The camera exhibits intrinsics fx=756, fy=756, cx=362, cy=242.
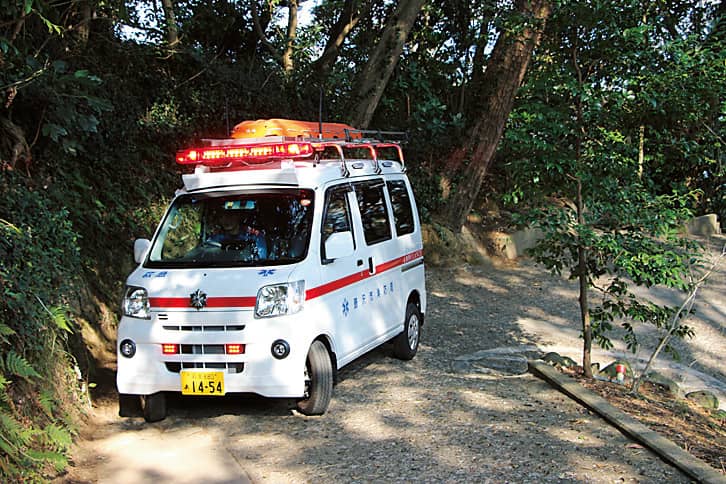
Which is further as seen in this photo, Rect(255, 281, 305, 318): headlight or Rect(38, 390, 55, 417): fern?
Rect(255, 281, 305, 318): headlight

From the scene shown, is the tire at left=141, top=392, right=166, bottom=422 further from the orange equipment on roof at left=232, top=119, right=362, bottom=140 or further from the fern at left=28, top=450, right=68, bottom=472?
the orange equipment on roof at left=232, top=119, right=362, bottom=140

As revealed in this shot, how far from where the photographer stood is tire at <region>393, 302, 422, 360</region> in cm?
892

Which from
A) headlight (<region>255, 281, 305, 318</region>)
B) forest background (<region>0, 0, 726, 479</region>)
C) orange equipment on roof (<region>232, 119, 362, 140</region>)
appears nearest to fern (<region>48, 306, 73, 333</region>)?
forest background (<region>0, 0, 726, 479</region>)

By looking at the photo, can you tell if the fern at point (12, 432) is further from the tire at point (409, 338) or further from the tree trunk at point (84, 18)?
the tree trunk at point (84, 18)

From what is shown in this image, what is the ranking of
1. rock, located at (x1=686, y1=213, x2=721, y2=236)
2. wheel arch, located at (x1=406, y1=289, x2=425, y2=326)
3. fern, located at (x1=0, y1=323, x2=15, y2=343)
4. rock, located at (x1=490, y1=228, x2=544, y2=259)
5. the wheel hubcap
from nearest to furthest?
fern, located at (x1=0, y1=323, x2=15, y2=343) < the wheel hubcap < wheel arch, located at (x1=406, y1=289, x2=425, y2=326) < rock, located at (x1=490, y1=228, x2=544, y2=259) < rock, located at (x1=686, y1=213, x2=721, y2=236)

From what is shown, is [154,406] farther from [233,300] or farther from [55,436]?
[55,436]

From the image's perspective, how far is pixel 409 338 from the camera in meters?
9.03

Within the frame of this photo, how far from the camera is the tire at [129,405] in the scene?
696cm

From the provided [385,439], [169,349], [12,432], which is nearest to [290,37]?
[169,349]

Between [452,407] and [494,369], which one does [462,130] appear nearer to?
[494,369]

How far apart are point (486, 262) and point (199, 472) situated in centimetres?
1298

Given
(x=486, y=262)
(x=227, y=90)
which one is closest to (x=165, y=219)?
(x=227, y=90)

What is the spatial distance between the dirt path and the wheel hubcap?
0.39 m

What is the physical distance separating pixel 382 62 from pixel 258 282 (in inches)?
383
